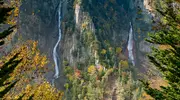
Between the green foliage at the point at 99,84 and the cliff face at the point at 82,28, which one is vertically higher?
the cliff face at the point at 82,28

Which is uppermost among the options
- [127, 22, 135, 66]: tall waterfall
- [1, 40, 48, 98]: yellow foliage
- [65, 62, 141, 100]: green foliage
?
[1, 40, 48, 98]: yellow foliage

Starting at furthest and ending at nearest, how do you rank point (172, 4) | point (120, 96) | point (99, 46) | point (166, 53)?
1. point (99, 46)
2. point (120, 96)
3. point (172, 4)
4. point (166, 53)

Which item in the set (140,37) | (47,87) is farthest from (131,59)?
(47,87)

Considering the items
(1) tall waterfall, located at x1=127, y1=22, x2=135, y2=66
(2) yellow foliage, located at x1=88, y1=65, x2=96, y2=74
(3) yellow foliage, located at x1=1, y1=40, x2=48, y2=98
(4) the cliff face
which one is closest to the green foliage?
(2) yellow foliage, located at x1=88, y1=65, x2=96, y2=74

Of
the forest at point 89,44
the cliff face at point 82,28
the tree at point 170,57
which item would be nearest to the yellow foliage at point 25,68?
the tree at point 170,57

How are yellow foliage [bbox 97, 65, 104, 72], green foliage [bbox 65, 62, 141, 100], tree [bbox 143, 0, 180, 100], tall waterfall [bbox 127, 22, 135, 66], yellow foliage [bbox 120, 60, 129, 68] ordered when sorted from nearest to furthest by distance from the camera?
tree [bbox 143, 0, 180, 100], green foliage [bbox 65, 62, 141, 100], yellow foliage [bbox 97, 65, 104, 72], yellow foliage [bbox 120, 60, 129, 68], tall waterfall [bbox 127, 22, 135, 66]

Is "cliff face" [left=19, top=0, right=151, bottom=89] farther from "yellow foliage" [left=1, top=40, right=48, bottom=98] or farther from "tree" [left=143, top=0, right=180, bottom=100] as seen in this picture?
"tree" [left=143, top=0, right=180, bottom=100]

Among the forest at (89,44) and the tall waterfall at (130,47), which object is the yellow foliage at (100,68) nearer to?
the forest at (89,44)

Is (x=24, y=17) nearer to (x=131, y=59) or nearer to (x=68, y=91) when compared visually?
(x=68, y=91)
